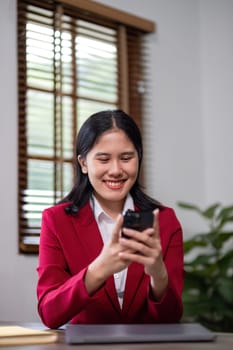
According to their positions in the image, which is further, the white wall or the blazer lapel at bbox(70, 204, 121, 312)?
the white wall

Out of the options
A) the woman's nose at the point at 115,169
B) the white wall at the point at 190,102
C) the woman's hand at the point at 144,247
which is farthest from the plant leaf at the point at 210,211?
the woman's hand at the point at 144,247

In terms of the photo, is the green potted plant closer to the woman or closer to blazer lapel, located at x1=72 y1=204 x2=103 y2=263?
the woman

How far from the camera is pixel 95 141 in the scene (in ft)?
6.28

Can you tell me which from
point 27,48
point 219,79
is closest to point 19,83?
point 27,48

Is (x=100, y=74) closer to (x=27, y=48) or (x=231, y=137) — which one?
(x=27, y=48)

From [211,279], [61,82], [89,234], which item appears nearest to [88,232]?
[89,234]

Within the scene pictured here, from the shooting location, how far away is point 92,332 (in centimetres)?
139

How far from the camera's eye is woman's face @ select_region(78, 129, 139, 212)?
188 centimetres

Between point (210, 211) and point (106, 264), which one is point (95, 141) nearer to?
point (106, 264)

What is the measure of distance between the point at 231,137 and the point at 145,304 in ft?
9.18

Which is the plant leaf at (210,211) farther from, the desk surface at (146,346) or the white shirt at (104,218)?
the desk surface at (146,346)

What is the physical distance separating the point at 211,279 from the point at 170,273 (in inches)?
88.5

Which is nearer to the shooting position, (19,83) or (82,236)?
(82,236)

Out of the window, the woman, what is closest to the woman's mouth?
the woman
